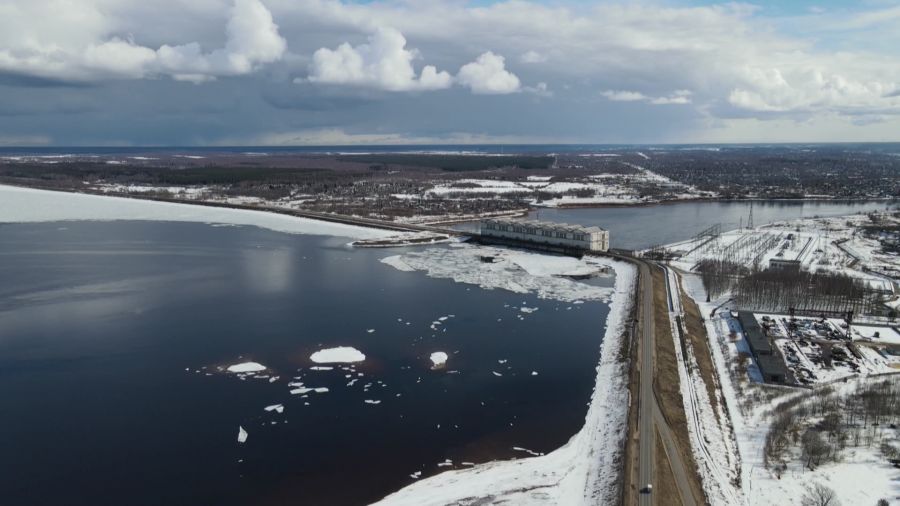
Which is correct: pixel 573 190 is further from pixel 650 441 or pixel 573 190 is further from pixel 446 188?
pixel 650 441

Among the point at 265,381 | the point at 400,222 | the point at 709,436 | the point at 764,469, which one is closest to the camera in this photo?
the point at 764,469

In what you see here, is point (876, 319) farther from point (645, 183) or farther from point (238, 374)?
point (645, 183)

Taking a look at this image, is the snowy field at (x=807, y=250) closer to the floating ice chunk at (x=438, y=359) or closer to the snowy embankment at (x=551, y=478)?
the floating ice chunk at (x=438, y=359)

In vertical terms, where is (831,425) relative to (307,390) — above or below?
below

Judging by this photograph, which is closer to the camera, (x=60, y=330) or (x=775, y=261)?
(x=60, y=330)

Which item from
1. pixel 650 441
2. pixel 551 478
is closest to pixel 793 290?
pixel 650 441

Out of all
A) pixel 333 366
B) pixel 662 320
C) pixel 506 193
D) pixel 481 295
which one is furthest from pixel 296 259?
pixel 506 193

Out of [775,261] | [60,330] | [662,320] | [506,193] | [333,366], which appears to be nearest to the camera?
[333,366]
